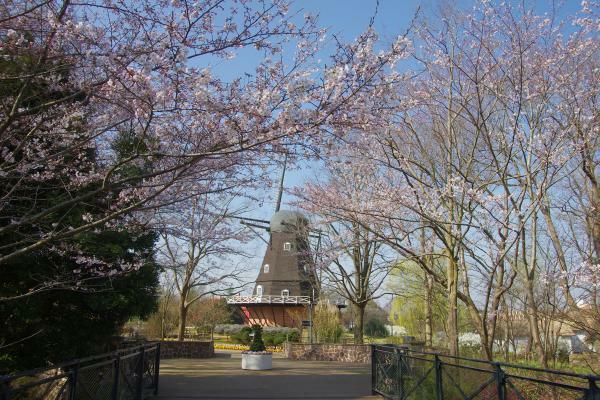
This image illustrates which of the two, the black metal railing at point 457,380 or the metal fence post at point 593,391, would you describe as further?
the black metal railing at point 457,380

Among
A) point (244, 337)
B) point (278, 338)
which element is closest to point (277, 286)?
point (244, 337)

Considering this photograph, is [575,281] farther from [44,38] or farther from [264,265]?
[264,265]

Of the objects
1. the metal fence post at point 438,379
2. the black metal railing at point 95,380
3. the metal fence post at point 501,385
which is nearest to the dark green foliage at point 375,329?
the black metal railing at point 95,380

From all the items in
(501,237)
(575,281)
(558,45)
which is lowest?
(575,281)

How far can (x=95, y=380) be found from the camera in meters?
6.94

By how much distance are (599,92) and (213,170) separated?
277 inches

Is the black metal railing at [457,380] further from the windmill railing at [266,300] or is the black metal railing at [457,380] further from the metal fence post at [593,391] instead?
the windmill railing at [266,300]

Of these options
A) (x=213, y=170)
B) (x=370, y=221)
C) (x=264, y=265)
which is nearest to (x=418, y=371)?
(x=370, y=221)

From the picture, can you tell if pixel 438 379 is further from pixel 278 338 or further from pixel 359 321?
pixel 278 338

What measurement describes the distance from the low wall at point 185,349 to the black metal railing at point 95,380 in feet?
42.2

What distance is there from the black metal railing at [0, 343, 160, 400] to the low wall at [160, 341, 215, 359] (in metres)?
12.8

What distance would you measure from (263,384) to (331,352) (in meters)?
10.3

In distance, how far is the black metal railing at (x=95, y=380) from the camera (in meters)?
5.12

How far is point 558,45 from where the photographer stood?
29.4 feet
